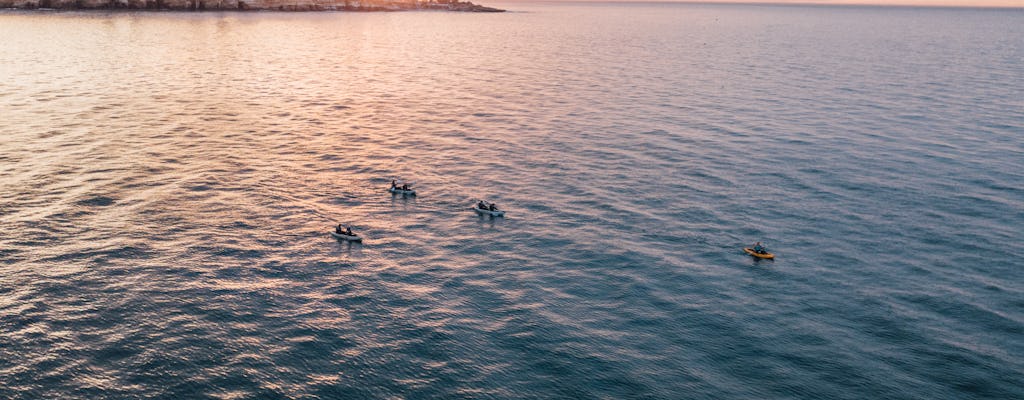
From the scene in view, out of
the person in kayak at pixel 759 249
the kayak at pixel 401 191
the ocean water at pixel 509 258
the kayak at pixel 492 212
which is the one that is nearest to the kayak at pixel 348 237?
the ocean water at pixel 509 258

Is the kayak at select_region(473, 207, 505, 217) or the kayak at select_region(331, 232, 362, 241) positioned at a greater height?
the kayak at select_region(473, 207, 505, 217)

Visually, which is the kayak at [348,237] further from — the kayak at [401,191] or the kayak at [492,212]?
the kayak at [401,191]

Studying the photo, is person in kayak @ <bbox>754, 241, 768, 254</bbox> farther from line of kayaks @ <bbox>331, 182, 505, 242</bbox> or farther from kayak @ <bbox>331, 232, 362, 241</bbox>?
kayak @ <bbox>331, 232, 362, 241</bbox>

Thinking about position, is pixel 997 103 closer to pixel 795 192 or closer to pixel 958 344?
pixel 795 192

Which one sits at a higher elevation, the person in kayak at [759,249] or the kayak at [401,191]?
the kayak at [401,191]

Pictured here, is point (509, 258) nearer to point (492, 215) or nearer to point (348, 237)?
point (492, 215)

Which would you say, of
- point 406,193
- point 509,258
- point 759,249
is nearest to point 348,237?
point 406,193

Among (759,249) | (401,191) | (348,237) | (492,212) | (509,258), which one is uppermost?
(401,191)

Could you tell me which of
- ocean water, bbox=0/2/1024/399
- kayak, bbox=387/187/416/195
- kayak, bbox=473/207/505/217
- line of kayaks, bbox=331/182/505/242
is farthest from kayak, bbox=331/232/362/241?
kayak, bbox=387/187/416/195
